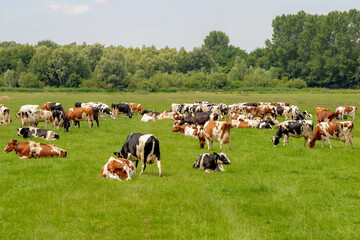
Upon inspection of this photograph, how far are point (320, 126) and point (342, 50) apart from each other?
11680 cm

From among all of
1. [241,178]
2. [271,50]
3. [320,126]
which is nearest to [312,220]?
[241,178]

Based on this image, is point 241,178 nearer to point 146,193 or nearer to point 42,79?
point 146,193

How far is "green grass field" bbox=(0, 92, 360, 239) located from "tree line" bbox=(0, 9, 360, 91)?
8459 cm

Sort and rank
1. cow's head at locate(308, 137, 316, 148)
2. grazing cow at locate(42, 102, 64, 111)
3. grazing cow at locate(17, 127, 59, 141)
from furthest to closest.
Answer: grazing cow at locate(42, 102, 64, 111) → grazing cow at locate(17, 127, 59, 141) → cow's head at locate(308, 137, 316, 148)

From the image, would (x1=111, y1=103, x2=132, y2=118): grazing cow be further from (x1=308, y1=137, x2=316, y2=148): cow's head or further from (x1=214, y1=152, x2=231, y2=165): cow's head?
(x1=214, y1=152, x2=231, y2=165): cow's head

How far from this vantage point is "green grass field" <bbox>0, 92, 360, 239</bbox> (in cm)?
859

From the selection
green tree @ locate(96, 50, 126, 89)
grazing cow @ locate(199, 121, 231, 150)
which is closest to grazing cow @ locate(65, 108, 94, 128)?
grazing cow @ locate(199, 121, 231, 150)

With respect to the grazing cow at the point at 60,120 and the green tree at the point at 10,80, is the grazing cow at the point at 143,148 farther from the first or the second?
the green tree at the point at 10,80

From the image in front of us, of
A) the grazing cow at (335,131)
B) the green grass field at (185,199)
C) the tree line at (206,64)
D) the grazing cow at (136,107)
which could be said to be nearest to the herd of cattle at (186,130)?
the grazing cow at (335,131)

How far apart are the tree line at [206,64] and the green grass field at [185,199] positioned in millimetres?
84594

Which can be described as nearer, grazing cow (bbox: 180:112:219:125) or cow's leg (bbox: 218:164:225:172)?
cow's leg (bbox: 218:164:225:172)

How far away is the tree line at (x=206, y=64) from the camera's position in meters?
106

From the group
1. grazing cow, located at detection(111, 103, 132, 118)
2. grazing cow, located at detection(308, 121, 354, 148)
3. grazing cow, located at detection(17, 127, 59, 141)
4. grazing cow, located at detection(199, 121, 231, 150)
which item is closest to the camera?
grazing cow, located at detection(199, 121, 231, 150)

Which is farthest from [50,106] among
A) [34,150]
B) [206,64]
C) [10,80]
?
[206,64]
